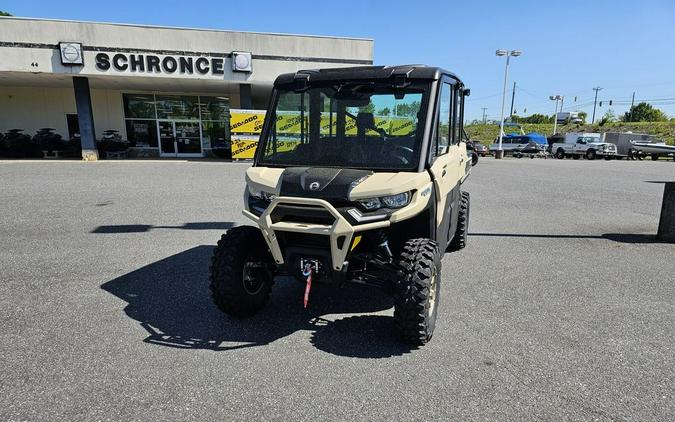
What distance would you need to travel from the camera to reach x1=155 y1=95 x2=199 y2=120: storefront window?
24.2 m

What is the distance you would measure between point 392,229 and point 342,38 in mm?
18972

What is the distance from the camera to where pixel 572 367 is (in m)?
3.26

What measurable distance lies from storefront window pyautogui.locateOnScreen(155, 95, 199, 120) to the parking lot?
18421 millimetres

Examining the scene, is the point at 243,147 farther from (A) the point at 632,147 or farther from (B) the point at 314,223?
(A) the point at 632,147

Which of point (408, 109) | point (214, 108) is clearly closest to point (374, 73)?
point (408, 109)

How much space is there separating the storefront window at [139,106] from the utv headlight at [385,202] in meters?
24.2

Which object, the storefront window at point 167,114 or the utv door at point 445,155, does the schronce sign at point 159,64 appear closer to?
the storefront window at point 167,114

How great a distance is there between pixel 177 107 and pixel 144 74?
200 inches

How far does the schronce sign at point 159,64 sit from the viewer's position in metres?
19.0

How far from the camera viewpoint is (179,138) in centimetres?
2477

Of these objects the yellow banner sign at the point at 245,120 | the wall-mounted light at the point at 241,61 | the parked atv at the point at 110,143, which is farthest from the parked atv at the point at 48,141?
the wall-mounted light at the point at 241,61

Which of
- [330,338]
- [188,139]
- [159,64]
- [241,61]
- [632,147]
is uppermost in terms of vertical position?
[241,61]

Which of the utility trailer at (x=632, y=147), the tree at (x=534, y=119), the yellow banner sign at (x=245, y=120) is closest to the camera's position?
the yellow banner sign at (x=245, y=120)

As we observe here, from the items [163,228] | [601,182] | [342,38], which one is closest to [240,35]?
[342,38]
